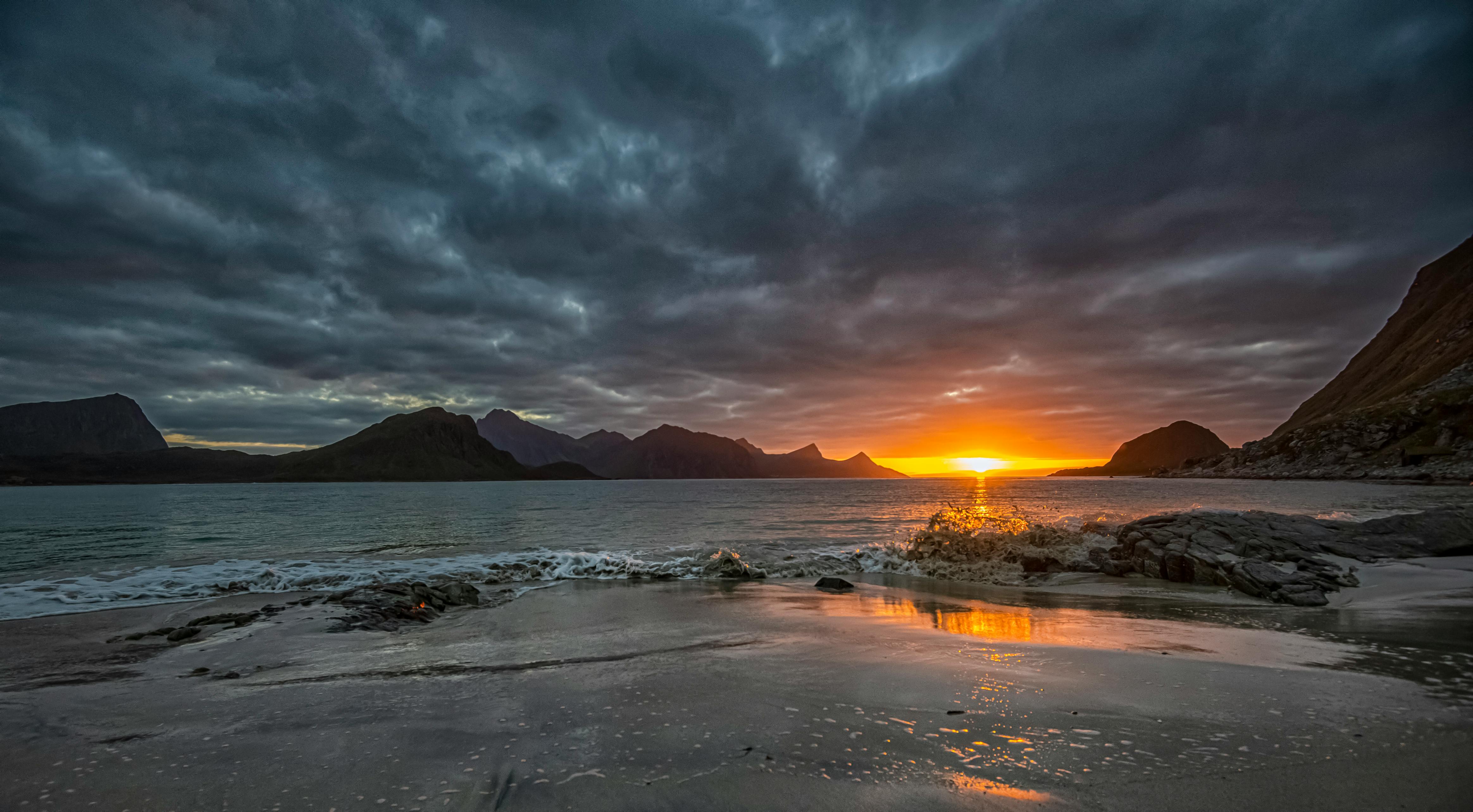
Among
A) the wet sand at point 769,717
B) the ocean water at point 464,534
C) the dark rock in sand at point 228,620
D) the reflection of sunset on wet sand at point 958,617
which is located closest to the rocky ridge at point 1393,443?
the ocean water at point 464,534

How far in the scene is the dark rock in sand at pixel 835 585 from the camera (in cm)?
1477

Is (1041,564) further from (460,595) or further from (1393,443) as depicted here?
(1393,443)

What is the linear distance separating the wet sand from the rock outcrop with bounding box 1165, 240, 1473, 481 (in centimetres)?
10170

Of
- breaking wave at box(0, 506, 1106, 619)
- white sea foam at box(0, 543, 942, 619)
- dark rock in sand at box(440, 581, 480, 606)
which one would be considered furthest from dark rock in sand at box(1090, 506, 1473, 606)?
dark rock in sand at box(440, 581, 480, 606)

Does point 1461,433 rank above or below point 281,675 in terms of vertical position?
above

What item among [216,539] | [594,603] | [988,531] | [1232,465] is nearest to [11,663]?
[594,603]

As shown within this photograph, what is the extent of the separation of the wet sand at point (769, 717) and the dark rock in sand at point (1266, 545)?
109 inches

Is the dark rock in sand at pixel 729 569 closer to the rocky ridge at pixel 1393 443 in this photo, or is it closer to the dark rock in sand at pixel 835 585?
the dark rock in sand at pixel 835 585

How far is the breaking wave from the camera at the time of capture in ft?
48.3

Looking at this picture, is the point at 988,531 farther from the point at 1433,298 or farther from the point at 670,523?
the point at 1433,298

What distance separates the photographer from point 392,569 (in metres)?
18.3

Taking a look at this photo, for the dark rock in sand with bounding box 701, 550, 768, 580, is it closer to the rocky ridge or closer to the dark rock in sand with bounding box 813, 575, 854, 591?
the dark rock in sand with bounding box 813, 575, 854, 591

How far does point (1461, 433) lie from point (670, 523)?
118 metres

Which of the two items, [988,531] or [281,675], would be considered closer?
[281,675]
